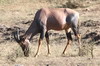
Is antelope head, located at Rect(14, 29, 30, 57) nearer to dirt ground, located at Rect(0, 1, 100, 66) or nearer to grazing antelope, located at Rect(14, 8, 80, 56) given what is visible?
grazing antelope, located at Rect(14, 8, 80, 56)

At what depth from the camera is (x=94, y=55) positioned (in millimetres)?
15508

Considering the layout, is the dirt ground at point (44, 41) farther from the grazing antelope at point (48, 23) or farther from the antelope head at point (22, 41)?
the grazing antelope at point (48, 23)

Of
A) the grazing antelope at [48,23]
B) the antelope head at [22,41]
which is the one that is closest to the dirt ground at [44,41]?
the antelope head at [22,41]

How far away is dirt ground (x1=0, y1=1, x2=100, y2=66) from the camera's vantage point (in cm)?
1434

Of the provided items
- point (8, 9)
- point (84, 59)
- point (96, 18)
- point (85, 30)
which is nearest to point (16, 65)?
point (84, 59)

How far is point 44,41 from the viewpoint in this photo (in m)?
19.4

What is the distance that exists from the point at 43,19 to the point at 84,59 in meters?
2.74

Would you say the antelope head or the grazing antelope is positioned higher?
the grazing antelope

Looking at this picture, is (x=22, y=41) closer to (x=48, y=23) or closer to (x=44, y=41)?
(x=48, y=23)

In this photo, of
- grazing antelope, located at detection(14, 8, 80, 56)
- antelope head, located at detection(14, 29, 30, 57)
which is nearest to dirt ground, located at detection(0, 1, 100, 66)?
antelope head, located at detection(14, 29, 30, 57)

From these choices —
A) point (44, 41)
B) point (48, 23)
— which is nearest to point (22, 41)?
point (48, 23)

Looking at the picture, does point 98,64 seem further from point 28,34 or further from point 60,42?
point 60,42

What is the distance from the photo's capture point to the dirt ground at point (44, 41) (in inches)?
564

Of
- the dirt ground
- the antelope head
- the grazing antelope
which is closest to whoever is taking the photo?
the dirt ground
